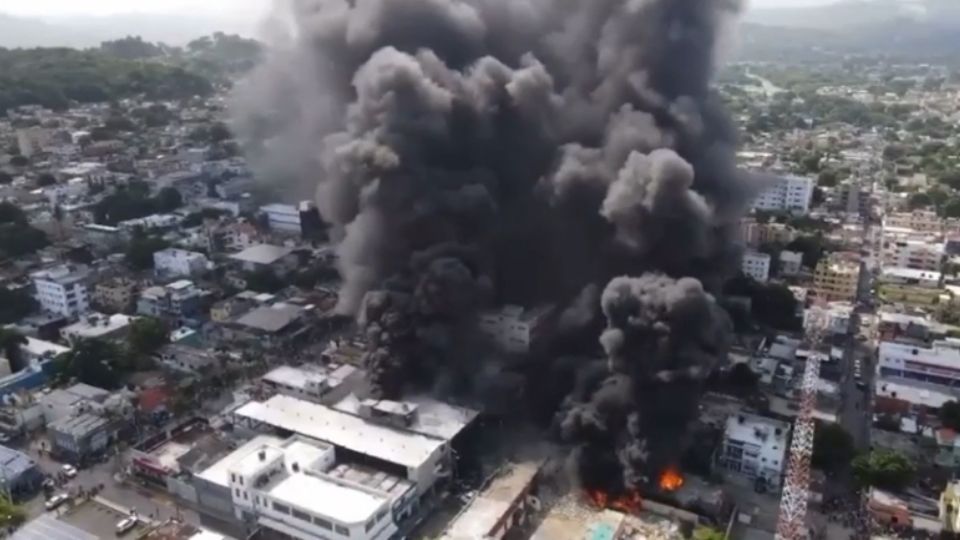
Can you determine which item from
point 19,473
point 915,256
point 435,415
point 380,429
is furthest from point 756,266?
point 19,473

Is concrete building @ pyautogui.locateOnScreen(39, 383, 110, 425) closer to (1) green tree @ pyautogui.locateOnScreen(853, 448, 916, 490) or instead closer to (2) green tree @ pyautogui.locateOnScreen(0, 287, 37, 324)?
(2) green tree @ pyautogui.locateOnScreen(0, 287, 37, 324)

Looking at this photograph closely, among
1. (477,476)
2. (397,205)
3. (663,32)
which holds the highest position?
(663,32)

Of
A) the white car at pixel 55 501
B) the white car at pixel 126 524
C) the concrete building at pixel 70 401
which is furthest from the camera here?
the concrete building at pixel 70 401

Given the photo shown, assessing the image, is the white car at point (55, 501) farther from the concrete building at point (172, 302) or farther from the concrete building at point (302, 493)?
the concrete building at point (172, 302)

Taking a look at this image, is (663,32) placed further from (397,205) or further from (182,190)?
(182,190)

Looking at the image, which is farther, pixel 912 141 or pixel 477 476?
pixel 912 141

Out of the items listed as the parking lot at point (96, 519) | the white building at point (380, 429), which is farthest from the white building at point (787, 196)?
the parking lot at point (96, 519)

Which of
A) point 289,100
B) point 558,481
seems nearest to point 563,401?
point 558,481
